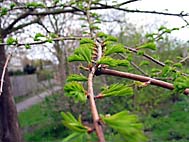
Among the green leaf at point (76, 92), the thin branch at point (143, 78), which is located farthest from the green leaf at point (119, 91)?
the thin branch at point (143, 78)

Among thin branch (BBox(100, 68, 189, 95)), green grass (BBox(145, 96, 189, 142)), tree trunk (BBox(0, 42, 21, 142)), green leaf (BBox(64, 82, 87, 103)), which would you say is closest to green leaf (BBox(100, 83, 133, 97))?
green leaf (BBox(64, 82, 87, 103))

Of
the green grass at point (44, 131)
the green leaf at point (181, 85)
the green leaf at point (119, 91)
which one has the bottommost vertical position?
the green grass at point (44, 131)

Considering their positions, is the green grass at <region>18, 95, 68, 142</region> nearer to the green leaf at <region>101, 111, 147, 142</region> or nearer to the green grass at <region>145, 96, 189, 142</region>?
the green grass at <region>145, 96, 189, 142</region>

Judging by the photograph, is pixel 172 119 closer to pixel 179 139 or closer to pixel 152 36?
pixel 179 139

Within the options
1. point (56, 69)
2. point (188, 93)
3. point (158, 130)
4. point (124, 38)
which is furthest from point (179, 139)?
point (188, 93)

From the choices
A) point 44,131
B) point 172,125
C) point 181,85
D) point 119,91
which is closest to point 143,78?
point 181,85

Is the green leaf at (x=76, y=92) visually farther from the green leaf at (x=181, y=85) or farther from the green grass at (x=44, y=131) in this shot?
the green grass at (x=44, y=131)

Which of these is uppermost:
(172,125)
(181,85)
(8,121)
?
(181,85)

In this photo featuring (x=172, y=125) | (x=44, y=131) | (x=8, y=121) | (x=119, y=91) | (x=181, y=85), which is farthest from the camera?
(x=44, y=131)

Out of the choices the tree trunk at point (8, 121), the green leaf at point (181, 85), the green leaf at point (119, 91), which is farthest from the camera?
the tree trunk at point (8, 121)

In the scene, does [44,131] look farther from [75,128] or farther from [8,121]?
[75,128]
